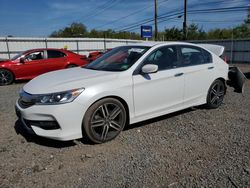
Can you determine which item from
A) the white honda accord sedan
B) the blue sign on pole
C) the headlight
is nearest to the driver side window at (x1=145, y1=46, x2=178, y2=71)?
the white honda accord sedan

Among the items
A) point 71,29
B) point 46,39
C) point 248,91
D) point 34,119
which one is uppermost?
point 71,29

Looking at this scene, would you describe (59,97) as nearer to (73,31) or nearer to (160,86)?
(160,86)

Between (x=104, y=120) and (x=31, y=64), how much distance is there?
7384mm

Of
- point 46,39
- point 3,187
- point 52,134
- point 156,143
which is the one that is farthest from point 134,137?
point 46,39

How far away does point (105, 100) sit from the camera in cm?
362

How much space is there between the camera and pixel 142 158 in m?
3.26

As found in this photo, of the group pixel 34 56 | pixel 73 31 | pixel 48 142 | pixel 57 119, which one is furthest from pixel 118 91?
pixel 73 31

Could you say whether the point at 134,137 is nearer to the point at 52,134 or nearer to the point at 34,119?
the point at 52,134

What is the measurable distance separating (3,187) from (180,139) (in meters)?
2.59

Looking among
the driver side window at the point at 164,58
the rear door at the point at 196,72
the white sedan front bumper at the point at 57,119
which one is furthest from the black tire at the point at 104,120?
the rear door at the point at 196,72

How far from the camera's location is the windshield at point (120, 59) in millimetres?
4133

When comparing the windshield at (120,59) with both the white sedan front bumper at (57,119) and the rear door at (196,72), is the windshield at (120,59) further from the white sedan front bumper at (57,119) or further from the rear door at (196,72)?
the white sedan front bumper at (57,119)

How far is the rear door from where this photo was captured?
4.68 m

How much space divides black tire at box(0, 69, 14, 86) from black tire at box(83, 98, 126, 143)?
24.8ft
